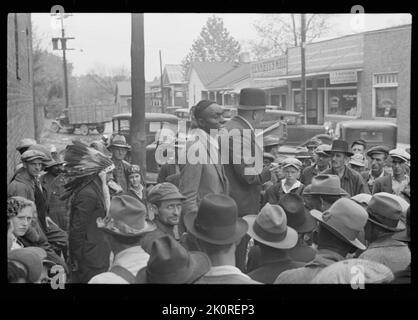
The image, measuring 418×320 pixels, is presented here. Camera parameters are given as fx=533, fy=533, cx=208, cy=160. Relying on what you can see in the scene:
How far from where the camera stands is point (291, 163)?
4.33m

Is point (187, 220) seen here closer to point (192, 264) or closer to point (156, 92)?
point (192, 264)

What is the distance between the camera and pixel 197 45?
3482 millimetres

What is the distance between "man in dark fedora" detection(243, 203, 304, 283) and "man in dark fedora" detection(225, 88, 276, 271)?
1.51ft

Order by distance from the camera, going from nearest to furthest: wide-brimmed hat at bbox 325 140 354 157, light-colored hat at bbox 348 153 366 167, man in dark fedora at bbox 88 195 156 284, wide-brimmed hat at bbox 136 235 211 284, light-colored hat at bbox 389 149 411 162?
1. wide-brimmed hat at bbox 136 235 211 284
2. man in dark fedora at bbox 88 195 156 284
3. light-colored hat at bbox 389 149 411 162
4. wide-brimmed hat at bbox 325 140 354 157
5. light-colored hat at bbox 348 153 366 167

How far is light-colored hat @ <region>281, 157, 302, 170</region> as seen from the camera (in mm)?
4312

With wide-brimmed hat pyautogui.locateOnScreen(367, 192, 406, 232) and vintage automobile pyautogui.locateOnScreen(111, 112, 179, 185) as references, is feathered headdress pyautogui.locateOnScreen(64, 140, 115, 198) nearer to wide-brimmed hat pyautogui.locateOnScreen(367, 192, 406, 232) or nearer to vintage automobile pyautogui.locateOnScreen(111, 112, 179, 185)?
vintage automobile pyautogui.locateOnScreen(111, 112, 179, 185)

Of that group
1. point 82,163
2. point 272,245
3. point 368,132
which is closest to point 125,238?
point 272,245

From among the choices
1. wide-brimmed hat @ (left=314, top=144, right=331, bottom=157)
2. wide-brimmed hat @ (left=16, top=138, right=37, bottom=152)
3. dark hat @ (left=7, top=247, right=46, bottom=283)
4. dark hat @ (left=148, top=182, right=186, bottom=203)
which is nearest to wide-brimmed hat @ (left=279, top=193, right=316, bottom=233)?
dark hat @ (left=148, top=182, right=186, bottom=203)

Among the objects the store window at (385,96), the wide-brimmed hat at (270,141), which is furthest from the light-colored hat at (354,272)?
A: the store window at (385,96)

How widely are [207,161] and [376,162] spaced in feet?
6.90

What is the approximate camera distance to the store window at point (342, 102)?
4.15 m

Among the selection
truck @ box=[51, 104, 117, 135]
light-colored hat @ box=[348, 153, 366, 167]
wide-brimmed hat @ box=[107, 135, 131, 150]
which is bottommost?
light-colored hat @ box=[348, 153, 366, 167]

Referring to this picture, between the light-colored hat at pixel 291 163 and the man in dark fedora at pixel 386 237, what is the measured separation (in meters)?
1.34
